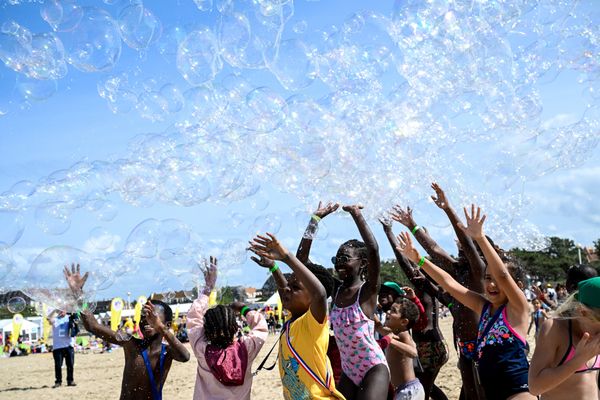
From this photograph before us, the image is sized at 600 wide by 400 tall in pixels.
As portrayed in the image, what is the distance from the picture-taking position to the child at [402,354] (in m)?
5.72

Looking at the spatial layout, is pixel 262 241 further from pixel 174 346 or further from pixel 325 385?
pixel 174 346

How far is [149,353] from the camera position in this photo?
5312 mm

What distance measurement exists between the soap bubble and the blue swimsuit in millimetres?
6884

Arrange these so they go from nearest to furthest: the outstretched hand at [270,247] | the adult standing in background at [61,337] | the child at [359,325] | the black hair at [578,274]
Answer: the outstretched hand at [270,247]
the child at [359,325]
the black hair at [578,274]
the adult standing in background at [61,337]

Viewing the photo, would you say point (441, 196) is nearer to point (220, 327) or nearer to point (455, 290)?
point (455, 290)

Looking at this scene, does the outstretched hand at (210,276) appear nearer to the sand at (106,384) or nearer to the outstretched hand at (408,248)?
the outstretched hand at (408,248)

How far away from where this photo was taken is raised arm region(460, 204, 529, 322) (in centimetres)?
394

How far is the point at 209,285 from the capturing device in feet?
18.0

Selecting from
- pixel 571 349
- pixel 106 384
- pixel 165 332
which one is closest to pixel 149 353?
pixel 165 332

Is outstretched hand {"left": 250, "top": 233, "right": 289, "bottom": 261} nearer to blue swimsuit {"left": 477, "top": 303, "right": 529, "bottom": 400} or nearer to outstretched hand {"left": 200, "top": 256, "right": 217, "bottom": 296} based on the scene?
blue swimsuit {"left": 477, "top": 303, "right": 529, "bottom": 400}

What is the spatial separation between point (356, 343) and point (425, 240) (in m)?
1.48

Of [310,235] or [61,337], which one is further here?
[61,337]

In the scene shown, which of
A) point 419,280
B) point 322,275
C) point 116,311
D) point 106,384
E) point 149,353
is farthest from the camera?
point 116,311

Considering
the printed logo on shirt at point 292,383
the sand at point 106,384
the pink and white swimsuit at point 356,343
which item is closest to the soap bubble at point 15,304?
the sand at point 106,384
